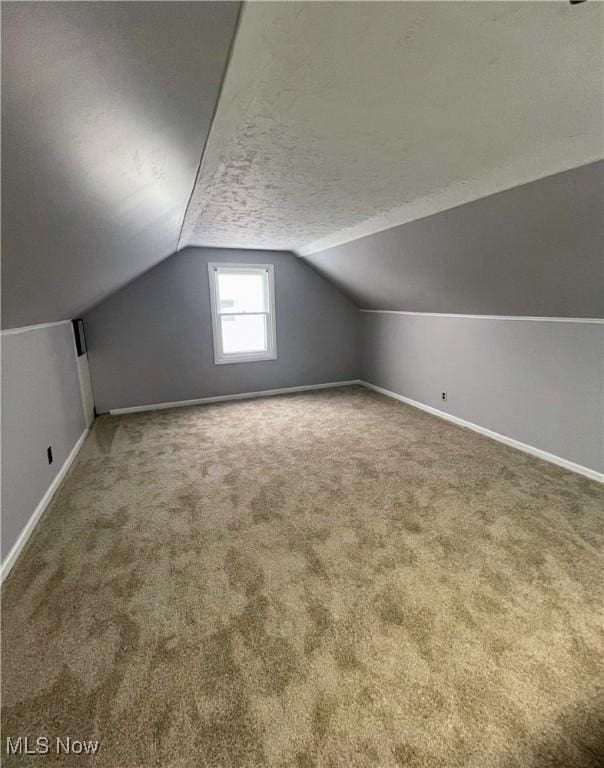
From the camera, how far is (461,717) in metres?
→ 1.17

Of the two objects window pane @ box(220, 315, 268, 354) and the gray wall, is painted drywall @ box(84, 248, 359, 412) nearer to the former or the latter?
window pane @ box(220, 315, 268, 354)

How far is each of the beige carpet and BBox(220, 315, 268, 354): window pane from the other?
2492 millimetres

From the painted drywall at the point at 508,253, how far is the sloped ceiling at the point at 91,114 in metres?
1.76

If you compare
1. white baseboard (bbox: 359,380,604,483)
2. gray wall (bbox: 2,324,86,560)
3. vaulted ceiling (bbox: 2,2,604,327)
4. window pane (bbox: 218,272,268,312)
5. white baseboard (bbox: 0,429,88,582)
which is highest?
vaulted ceiling (bbox: 2,2,604,327)

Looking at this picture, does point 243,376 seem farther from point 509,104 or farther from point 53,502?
point 509,104

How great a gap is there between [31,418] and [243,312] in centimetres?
308

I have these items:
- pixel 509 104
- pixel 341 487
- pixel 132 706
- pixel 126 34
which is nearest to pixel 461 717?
pixel 132 706

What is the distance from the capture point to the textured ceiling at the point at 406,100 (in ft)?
3.11

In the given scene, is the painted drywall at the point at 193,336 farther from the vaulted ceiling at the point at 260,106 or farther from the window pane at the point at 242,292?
the vaulted ceiling at the point at 260,106

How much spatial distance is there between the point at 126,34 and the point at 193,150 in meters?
0.93

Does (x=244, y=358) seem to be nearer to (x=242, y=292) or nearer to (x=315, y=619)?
(x=242, y=292)

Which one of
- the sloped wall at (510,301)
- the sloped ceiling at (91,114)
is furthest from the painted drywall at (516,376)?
the sloped ceiling at (91,114)

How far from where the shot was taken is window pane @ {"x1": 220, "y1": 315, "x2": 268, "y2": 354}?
16.2ft

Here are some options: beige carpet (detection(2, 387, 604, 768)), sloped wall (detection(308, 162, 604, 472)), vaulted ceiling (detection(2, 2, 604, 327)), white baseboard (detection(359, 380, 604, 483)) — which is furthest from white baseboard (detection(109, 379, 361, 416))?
vaulted ceiling (detection(2, 2, 604, 327))
